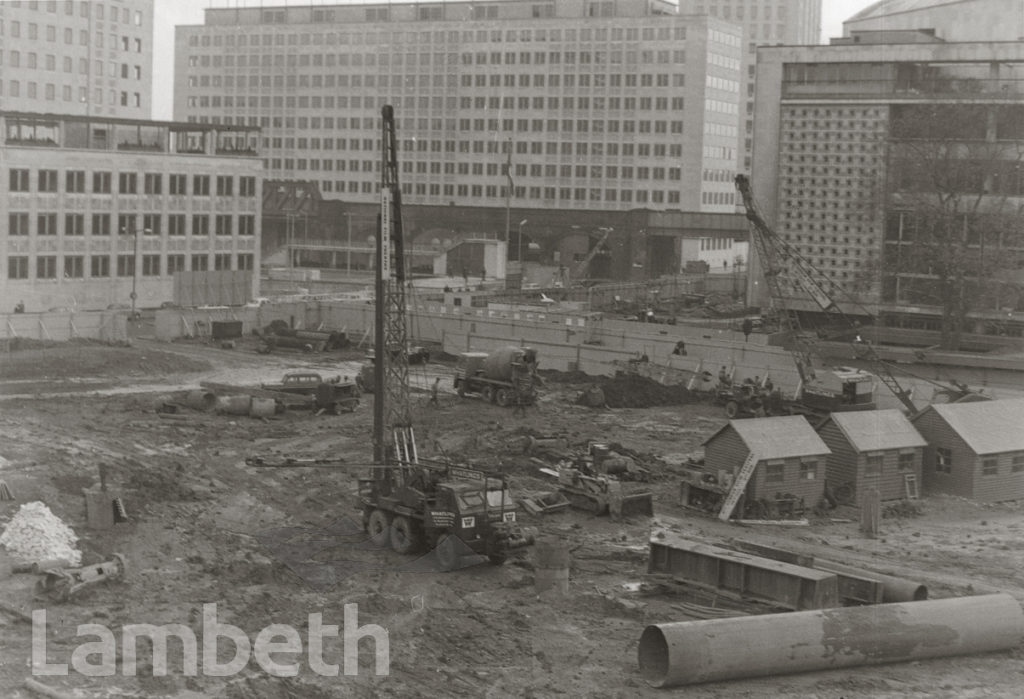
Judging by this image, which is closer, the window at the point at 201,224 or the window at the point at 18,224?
the window at the point at 18,224

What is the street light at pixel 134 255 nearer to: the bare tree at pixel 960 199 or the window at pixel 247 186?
the window at pixel 247 186

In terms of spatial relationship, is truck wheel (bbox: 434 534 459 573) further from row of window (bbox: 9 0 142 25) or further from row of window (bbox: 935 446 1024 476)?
row of window (bbox: 9 0 142 25)

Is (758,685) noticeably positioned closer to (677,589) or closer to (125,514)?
(677,589)

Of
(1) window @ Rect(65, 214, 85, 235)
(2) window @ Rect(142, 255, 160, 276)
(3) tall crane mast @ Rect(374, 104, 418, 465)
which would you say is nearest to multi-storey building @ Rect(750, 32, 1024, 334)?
(2) window @ Rect(142, 255, 160, 276)

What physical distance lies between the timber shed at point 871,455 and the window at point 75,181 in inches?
2230

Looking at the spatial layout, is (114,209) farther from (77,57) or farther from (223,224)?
(77,57)

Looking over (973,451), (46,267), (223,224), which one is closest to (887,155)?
(223,224)

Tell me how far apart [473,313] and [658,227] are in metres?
52.8

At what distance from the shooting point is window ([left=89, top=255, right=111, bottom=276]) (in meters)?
87.1

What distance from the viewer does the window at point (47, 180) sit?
83125mm

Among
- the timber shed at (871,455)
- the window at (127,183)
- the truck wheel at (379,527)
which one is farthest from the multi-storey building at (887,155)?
the truck wheel at (379,527)

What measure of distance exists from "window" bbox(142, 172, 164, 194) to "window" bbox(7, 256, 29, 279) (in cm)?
1057

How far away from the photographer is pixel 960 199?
83.8 m

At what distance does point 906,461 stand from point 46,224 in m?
57.5
